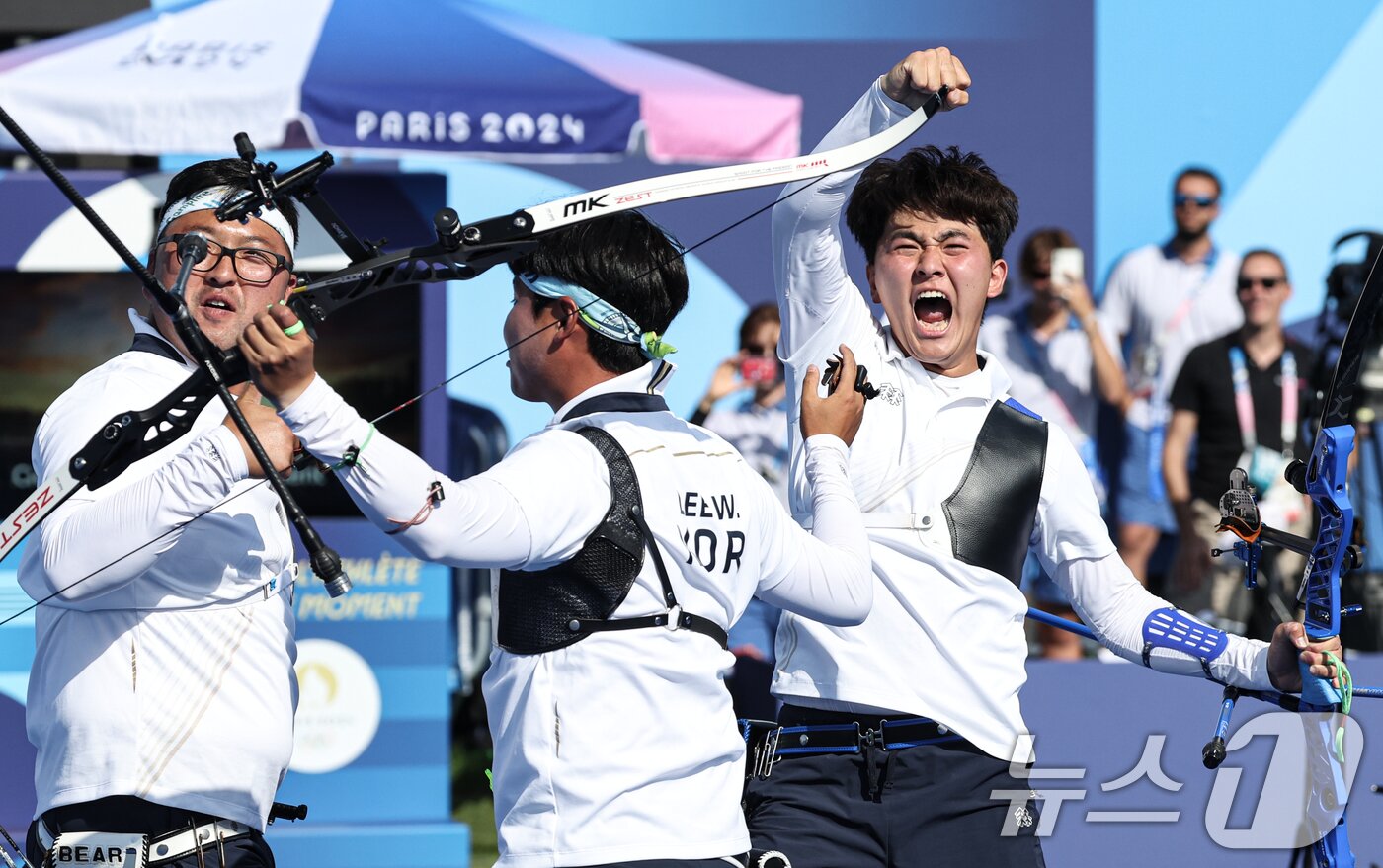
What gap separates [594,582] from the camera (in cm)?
270

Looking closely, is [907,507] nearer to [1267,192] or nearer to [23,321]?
[23,321]

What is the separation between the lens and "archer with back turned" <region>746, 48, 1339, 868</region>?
11.5 feet

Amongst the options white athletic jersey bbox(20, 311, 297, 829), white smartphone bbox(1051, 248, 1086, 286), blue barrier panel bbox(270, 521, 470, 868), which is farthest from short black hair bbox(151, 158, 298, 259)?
white smartphone bbox(1051, 248, 1086, 286)

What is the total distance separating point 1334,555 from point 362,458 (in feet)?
7.09

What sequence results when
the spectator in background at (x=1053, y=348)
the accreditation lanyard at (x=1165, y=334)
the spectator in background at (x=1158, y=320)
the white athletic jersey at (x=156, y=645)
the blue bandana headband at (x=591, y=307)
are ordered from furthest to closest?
the accreditation lanyard at (x=1165, y=334) < the spectator in background at (x=1158, y=320) < the spectator in background at (x=1053, y=348) < the white athletic jersey at (x=156, y=645) < the blue bandana headband at (x=591, y=307)

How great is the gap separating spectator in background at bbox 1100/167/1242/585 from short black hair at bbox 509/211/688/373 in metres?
5.62

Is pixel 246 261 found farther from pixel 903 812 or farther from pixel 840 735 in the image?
pixel 903 812

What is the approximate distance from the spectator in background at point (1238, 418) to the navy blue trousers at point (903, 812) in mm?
4450

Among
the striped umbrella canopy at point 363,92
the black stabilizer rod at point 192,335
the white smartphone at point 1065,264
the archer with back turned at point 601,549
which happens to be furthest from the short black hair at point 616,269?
the white smartphone at point 1065,264

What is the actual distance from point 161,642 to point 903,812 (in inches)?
57.4

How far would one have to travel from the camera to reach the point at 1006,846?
3.51 m

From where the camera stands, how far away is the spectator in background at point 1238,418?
25.3ft

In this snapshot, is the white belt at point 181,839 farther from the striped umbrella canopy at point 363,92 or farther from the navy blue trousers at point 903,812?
the striped umbrella canopy at point 363,92

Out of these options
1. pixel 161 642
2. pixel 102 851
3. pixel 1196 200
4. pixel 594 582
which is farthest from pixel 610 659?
pixel 1196 200
